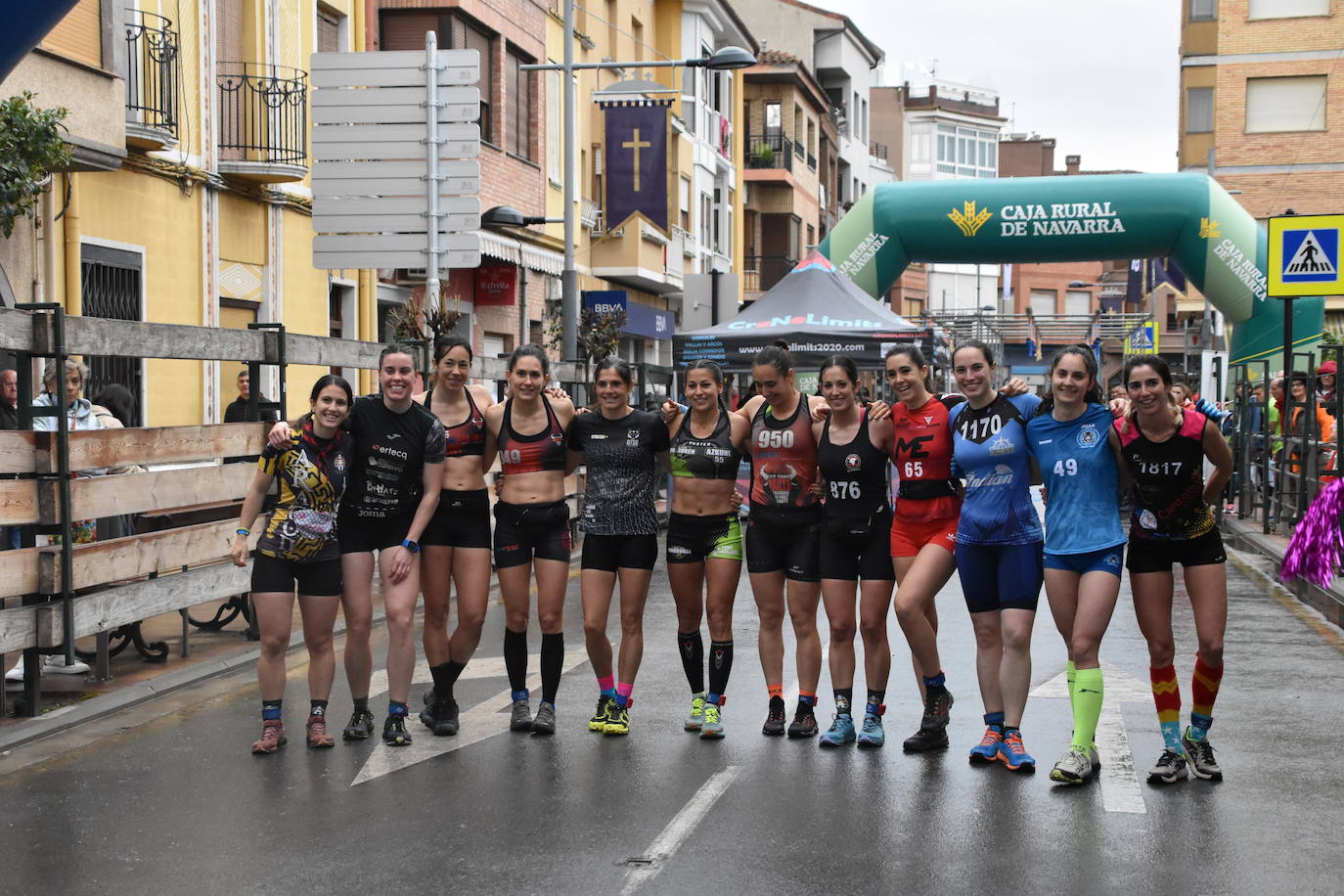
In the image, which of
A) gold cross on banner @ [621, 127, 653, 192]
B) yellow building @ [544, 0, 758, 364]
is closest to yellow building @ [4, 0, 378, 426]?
gold cross on banner @ [621, 127, 653, 192]

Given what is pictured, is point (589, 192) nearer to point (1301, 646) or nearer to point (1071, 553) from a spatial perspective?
point (1301, 646)

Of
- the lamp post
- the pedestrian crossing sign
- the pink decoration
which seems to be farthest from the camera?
the lamp post

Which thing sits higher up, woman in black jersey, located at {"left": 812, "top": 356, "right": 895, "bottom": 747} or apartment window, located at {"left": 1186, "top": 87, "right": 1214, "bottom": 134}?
apartment window, located at {"left": 1186, "top": 87, "right": 1214, "bottom": 134}

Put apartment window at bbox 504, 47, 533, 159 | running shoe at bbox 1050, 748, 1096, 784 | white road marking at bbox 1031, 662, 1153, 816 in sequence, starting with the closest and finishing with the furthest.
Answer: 1. white road marking at bbox 1031, 662, 1153, 816
2. running shoe at bbox 1050, 748, 1096, 784
3. apartment window at bbox 504, 47, 533, 159

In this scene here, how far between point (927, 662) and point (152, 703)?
4.44 meters

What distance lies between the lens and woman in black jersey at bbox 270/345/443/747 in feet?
26.2

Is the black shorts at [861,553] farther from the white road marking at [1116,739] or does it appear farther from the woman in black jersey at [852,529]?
the white road marking at [1116,739]

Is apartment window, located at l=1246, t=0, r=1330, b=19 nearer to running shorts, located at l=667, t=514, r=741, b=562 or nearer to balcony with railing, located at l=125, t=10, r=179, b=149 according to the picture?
balcony with railing, located at l=125, t=10, r=179, b=149

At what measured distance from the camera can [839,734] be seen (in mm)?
7887

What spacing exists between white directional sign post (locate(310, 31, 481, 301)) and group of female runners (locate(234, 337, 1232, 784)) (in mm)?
7422

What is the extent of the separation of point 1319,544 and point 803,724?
3185 mm

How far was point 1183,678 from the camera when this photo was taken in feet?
32.0

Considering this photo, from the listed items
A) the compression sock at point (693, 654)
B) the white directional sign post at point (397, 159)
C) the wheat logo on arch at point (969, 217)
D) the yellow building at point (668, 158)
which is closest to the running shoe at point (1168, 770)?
the compression sock at point (693, 654)

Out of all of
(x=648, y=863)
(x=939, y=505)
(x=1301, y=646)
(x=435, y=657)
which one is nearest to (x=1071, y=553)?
(x=939, y=505)
